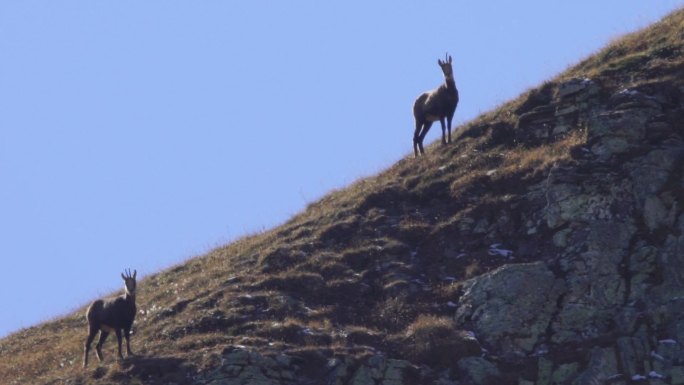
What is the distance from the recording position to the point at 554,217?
93.7 feet

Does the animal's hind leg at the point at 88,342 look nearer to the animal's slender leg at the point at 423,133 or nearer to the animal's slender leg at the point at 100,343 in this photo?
the animal's slender leg at the point at 100,343

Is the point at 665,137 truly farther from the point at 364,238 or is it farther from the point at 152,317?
the point at 152,317

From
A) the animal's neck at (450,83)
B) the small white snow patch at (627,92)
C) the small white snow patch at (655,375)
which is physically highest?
the animal's neck at (450,83)

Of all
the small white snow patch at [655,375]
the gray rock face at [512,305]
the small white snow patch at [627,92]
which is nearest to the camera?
the small white snow patch at [655,375]

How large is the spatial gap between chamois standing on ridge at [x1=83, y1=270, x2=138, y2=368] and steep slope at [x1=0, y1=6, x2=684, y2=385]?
58cm

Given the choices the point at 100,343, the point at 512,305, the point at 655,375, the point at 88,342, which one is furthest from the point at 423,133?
the point at 655,375

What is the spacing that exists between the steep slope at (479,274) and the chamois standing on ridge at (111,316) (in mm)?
575

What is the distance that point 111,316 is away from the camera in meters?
28.5

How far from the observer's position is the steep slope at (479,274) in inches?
989

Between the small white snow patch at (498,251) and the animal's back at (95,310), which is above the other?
the animal's back at (95,310)

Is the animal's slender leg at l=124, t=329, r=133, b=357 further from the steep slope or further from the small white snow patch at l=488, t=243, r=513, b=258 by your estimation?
the small white snow patch at l=488, t=243, r=513, b=258

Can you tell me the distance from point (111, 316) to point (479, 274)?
8.54m

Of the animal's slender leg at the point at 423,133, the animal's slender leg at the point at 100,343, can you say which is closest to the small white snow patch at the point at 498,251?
the animal's slender leg at the point at 423,133

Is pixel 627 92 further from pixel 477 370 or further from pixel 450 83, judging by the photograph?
pixel 477 370
